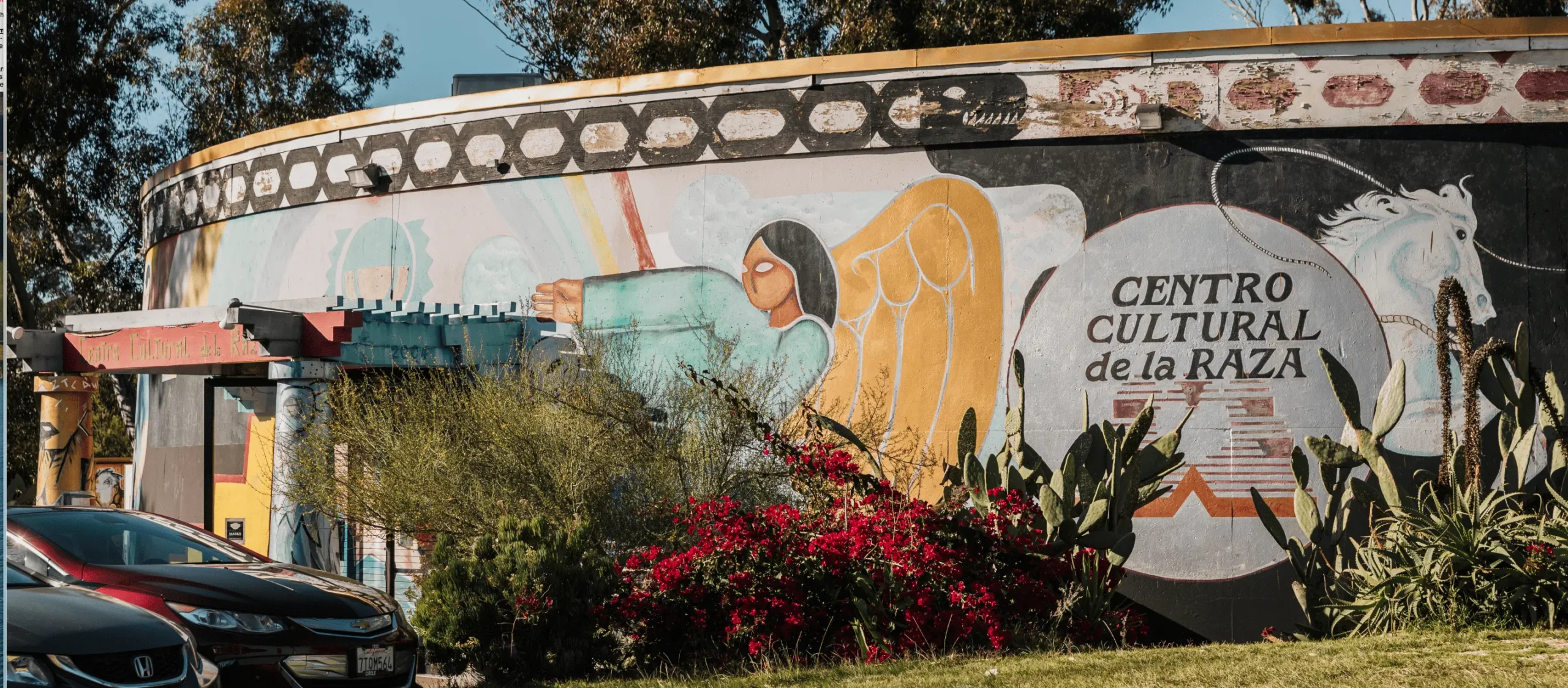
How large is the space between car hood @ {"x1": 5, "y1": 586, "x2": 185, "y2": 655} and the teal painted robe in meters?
6.55

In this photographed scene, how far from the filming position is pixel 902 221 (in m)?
12.3

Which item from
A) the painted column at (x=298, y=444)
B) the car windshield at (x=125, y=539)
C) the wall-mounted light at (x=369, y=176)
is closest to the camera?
the car windshield at (x=125, y=539)

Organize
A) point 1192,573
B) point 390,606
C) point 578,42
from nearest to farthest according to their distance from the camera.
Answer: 1. point 390,606
2. point 1192,573
3. point 578,42

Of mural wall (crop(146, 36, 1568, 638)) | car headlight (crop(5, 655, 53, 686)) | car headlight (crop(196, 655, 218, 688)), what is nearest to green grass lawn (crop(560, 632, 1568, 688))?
car headlight (crop(196, 655, 218, 688))

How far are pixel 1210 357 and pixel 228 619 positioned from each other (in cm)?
825

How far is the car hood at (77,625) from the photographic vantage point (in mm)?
5832

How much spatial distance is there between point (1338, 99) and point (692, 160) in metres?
6.02

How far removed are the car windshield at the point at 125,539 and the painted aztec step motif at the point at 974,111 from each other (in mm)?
6070

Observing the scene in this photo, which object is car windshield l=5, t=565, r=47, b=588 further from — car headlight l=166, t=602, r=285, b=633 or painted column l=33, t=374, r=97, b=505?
painted column l=33, t=374, r=97, b=505

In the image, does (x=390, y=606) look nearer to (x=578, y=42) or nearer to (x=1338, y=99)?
(x=1338, y=99)

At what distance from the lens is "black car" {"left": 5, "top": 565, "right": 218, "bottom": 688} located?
5.77 metres

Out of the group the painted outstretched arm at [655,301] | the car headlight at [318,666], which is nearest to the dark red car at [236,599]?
the car headlight at [318,666]

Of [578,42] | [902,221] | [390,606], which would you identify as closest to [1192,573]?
[902,221]

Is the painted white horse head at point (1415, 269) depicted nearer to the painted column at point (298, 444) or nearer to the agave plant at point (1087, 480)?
the agave plant at point (1087, 480)
